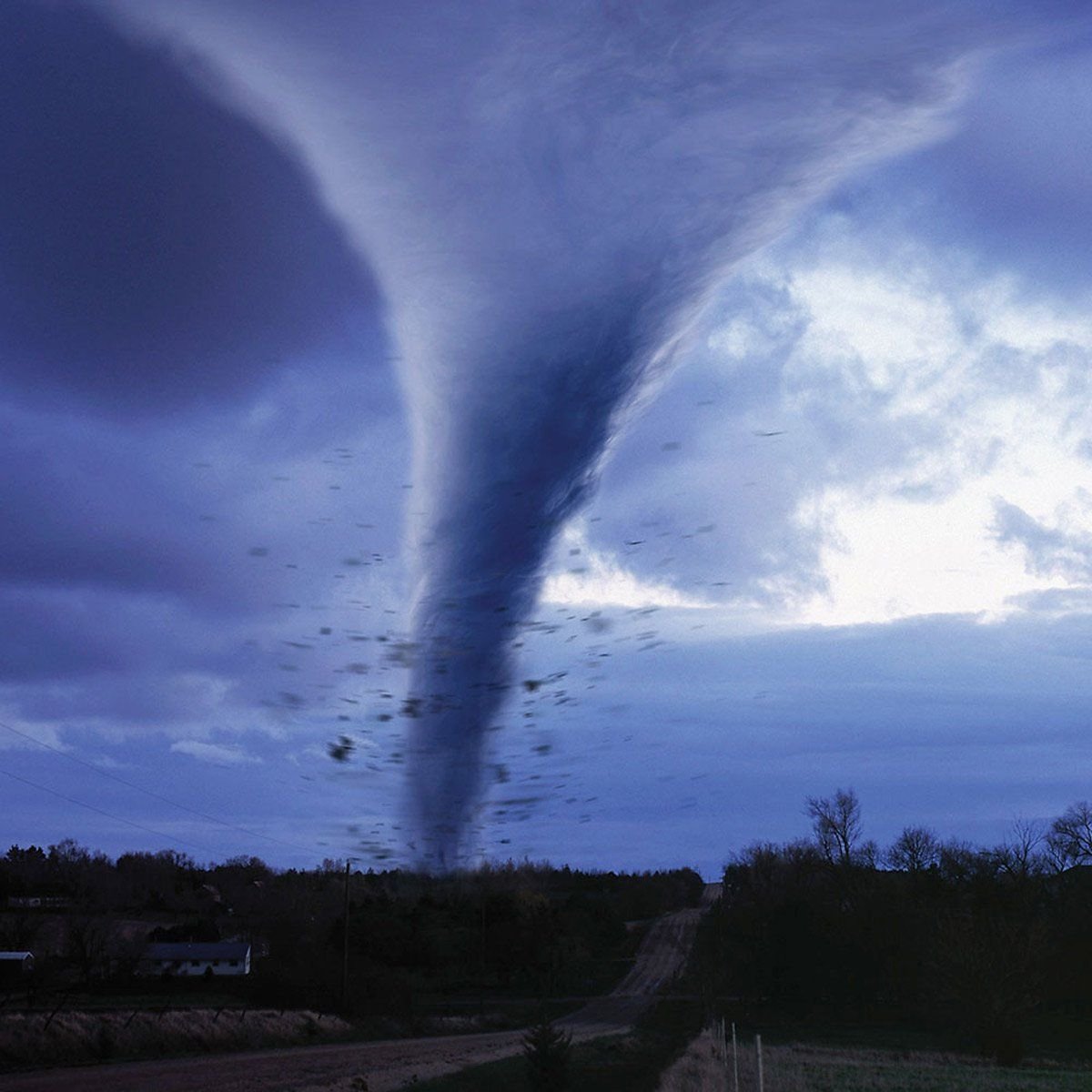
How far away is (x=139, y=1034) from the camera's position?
56406mm

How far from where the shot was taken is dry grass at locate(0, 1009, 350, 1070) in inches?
1973

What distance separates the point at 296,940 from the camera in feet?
325

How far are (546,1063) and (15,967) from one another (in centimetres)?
6484

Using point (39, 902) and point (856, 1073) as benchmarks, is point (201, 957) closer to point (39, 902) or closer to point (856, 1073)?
point (39, 902)

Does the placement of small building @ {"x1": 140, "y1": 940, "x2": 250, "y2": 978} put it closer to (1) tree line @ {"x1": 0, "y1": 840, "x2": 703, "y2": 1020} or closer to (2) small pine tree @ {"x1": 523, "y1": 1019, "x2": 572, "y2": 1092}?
(1) tree line @ {"x1": 0, "y1": 840, "x2": 703, "y2": 1020}

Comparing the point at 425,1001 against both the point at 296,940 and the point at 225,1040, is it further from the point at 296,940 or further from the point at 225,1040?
the point at 225,1040

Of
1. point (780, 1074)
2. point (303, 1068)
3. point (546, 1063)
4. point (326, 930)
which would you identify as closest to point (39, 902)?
point (326, 930)

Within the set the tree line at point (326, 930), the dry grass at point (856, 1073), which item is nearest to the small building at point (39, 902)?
the tree line at point (326, 930)

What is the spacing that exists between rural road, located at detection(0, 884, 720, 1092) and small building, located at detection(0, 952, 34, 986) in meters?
28.3

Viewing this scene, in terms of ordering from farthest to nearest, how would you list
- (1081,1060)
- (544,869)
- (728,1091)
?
(1081,1060)
(544,869)
(728,1091)

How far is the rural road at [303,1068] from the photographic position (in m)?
40.3

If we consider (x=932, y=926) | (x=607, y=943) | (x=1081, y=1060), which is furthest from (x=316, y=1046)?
(x=607, y=943)

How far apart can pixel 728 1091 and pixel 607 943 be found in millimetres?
105050

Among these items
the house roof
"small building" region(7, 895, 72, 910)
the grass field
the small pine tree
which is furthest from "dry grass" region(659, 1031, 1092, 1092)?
"small building" region(7, 895, 72, 910)
